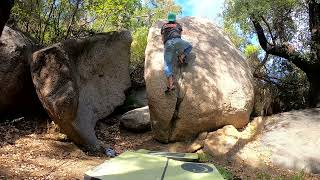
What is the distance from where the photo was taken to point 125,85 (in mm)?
12750

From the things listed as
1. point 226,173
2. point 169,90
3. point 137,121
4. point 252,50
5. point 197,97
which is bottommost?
point 226,173

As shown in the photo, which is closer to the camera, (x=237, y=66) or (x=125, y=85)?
(x=237, y=66)

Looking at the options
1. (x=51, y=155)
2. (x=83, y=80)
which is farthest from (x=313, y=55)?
(x=51, y=155)

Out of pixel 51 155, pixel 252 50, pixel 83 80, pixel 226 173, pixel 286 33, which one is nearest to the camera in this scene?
pixel 226 173

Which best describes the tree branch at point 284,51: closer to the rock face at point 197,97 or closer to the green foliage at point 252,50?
the rock face at point 197,97

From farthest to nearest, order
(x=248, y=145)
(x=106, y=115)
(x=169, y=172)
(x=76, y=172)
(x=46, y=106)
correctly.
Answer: (x=106, y=115) → (x=248, y=145) → (x=46, y=106) → (x=76, y=172) → (x=169, y=172)

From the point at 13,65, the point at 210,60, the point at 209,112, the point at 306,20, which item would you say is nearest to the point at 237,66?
the point at 210,60

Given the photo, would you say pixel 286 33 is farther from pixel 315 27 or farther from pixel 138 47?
pixel 138 47

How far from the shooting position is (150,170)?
563 cm

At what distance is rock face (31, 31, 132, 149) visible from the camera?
29.3 feet

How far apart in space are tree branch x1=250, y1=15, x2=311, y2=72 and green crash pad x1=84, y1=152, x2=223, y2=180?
700 cm

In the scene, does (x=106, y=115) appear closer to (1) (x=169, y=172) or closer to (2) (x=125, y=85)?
(2) (x=125, y=85)

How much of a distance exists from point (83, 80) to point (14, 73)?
183 centimetres

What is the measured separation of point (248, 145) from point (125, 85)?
4.45 metres
